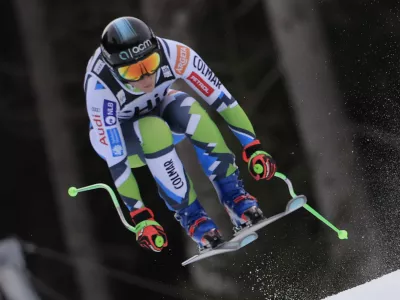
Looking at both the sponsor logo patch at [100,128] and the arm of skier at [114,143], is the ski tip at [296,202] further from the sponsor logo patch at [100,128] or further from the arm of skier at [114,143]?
the sponsor logo patch at [100,128]

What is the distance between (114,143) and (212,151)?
1.48 feet

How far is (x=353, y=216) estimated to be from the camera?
4211mm

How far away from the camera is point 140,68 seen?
3014 millimetres

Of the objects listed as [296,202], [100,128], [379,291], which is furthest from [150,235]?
[379,291]

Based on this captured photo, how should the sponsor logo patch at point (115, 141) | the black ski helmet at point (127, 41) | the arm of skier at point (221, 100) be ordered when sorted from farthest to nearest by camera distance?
the arm of skier at point (221, 100) < the sponsor logo patch at point (115, 141) < the black ski helmet at point (127, 41)

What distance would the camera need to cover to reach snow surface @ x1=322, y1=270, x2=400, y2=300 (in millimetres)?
3154

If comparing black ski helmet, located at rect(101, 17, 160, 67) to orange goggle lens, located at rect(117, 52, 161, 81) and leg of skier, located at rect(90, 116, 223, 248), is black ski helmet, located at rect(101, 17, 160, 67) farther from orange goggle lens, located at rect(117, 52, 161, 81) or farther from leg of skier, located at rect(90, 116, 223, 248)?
leg of skier, located at rect(90, 116, 223, 248)

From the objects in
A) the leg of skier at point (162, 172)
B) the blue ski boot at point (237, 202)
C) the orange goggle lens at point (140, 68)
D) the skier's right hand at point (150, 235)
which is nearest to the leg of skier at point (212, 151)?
the blue ski boot at point (237, 202)

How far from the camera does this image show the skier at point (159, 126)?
3.02m

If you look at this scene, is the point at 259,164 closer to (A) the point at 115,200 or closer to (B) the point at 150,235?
(B) the point at 150,235

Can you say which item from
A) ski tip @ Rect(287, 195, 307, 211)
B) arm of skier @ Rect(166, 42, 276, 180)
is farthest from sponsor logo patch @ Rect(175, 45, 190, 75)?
ski tip @ Rect(287, 195, 307, 211)

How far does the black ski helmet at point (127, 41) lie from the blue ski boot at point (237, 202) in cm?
73

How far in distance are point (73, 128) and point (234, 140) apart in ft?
2.65

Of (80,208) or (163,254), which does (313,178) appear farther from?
(80,208)
